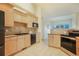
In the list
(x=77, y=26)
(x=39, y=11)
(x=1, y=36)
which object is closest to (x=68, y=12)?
(x=77, y=26)

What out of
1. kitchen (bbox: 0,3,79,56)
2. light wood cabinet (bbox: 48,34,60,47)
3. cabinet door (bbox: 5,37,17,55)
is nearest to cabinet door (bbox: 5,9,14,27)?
kitchen (bbox: 0,3,79,56)

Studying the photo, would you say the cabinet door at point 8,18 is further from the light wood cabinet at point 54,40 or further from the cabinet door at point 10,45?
the light wood cabinet at point 54,40

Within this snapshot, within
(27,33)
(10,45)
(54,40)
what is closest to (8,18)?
(10,45)

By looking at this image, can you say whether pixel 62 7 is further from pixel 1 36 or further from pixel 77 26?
pixel 1 36

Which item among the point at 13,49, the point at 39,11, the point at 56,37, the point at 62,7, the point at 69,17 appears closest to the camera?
the point at 13,49

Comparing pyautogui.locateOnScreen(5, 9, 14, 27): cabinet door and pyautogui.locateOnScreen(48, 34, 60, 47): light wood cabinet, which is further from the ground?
pyautogui.locateOnScreen(5, 9, 14, 27): cabinet door

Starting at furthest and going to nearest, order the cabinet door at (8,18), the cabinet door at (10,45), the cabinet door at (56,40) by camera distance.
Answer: the cabinet door at (56,40) < the cabinet door at (8,18) < the cabinet door at (10,45)

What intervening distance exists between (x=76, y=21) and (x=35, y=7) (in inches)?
136

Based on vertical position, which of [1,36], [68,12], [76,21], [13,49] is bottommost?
[13,49]

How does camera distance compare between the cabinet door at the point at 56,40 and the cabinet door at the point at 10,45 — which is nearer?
the cabinet door at the point at 10,45

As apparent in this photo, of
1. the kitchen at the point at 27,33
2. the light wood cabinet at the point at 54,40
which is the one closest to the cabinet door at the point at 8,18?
the kitchen at the point at 27,33

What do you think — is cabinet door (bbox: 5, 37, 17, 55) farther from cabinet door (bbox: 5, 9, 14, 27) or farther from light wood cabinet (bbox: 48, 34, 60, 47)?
light wood cabinet (bbox: 48, 34, 60, 47)

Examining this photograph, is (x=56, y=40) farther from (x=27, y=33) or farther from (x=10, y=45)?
(x=10, y=45)

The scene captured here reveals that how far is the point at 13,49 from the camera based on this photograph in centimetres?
483
